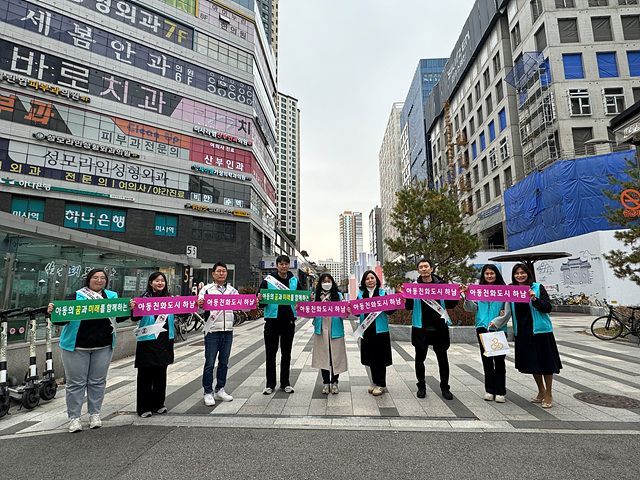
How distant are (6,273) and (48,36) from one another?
28.9 metres

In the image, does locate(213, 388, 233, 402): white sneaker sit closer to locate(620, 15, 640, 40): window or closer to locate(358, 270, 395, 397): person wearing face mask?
locate(358, 270, 395, 397): person wearing face mask

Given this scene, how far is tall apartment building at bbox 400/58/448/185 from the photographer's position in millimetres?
62875

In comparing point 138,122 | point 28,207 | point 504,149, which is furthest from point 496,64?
point 28,207

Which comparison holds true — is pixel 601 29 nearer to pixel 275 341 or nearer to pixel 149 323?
pixel 275 341

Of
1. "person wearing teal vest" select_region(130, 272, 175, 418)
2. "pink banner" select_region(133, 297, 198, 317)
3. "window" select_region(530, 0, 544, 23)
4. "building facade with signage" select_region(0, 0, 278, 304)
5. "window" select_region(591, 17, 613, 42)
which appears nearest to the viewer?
"person wearing teal vest" select_region(130, 272, 175, 418)

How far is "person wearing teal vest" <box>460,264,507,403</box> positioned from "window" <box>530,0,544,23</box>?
3520 cm

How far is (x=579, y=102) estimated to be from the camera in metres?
27.4

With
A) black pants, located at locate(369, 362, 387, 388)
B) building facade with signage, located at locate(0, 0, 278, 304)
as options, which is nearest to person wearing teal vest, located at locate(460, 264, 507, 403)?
black pants, located at locate(369, 362, 387, 388)

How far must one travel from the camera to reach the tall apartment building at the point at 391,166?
301 ft

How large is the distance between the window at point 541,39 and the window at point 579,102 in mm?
5042

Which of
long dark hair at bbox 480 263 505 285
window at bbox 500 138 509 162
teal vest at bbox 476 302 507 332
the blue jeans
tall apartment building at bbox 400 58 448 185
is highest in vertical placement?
tall apartment building at bbox 400 58 448 185

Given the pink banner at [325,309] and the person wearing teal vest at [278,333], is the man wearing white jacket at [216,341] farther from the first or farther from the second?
the pink banner at [325,309]

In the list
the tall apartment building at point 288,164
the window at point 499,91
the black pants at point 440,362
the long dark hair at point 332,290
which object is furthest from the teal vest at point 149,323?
the tall apartment building at point 288,164

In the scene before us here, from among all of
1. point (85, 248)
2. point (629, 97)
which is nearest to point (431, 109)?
point (629, 97)
